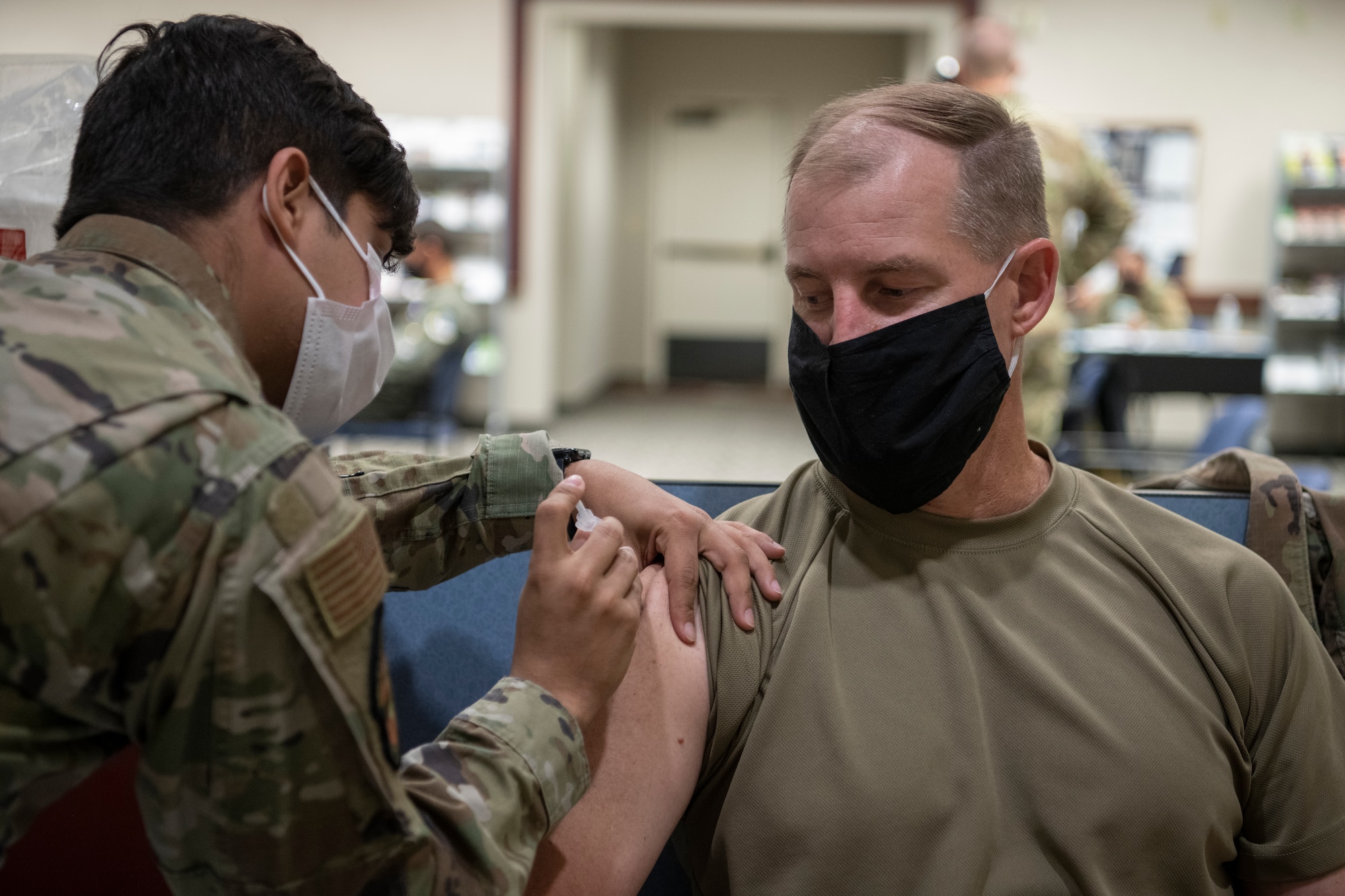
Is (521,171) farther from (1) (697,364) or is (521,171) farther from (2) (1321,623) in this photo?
(2) (1321,623)

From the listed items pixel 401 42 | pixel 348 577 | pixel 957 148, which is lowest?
pixel 348 577

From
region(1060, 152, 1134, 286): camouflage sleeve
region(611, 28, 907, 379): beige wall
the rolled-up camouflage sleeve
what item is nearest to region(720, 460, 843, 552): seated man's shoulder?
the rolled-up camouflage sleeve

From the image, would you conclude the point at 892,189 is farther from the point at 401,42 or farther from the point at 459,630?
the point at 401,42

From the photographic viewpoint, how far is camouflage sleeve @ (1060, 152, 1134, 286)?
3.51 metres

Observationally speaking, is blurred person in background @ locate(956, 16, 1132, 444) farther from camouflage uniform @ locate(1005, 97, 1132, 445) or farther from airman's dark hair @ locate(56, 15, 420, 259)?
Answer: airman's dark hair @ locate(56, 15, 420, 259)

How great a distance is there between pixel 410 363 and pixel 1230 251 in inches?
205

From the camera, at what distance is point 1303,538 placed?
131 centimetres

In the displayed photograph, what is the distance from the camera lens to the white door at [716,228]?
9633 mm

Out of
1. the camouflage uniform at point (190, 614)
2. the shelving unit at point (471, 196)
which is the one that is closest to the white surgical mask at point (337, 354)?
the camouflage uniform at point (190, 614)

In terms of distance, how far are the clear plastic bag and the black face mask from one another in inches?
37.4

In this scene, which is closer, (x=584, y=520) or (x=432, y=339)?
(x=584, y=520)

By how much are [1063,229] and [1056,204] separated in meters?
0.12

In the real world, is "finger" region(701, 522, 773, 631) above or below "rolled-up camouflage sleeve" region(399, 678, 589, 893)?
above

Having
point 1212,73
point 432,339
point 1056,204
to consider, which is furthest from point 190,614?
point 1212,73
